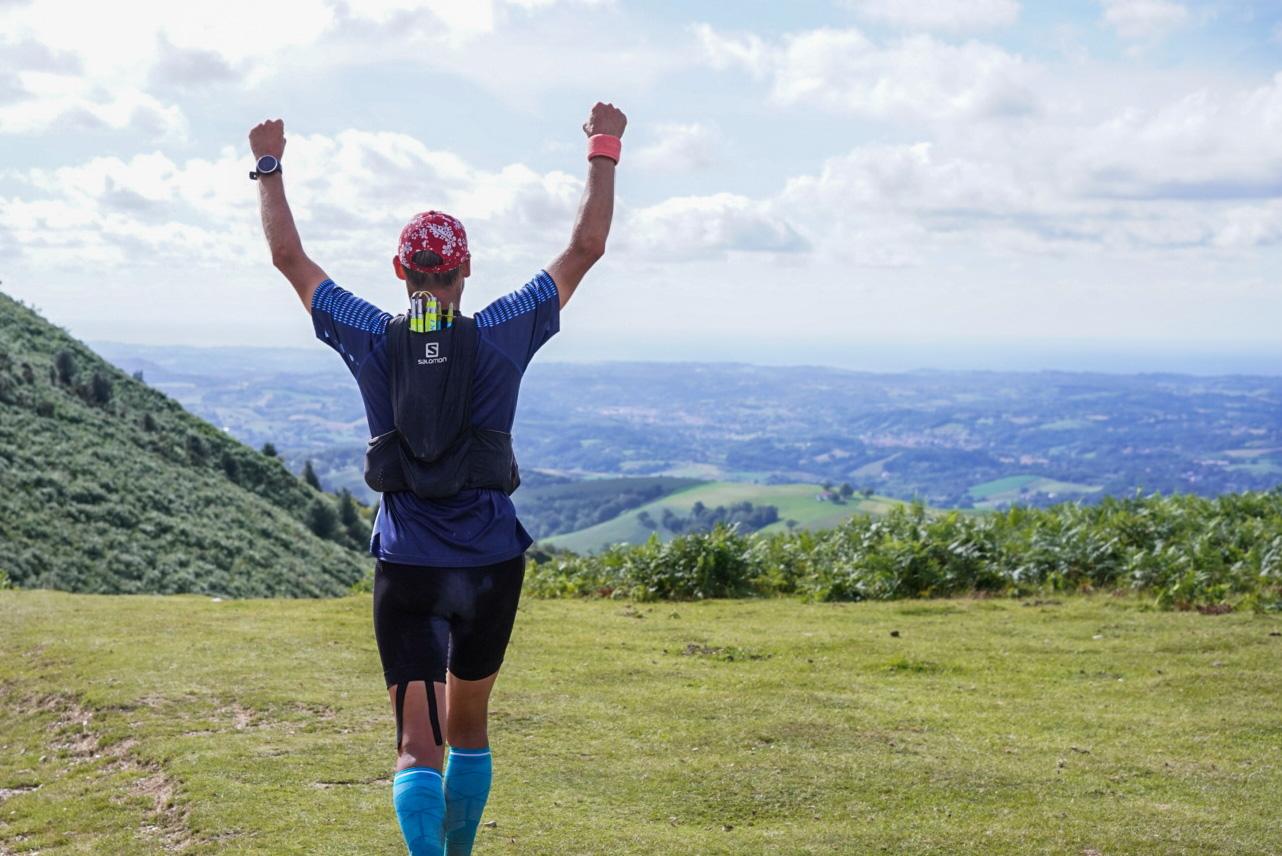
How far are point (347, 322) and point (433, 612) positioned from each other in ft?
3.80

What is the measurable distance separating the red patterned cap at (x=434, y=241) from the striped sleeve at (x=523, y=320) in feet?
0.77

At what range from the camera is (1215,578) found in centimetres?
1391

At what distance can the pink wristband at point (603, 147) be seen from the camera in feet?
17.1

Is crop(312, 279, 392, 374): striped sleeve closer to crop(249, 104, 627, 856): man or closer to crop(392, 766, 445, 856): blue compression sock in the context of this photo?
crop(249, 104, 627, 856): man

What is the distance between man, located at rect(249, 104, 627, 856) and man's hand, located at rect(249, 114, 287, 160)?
2.55 feet

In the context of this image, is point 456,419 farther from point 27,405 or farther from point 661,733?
point 27,405

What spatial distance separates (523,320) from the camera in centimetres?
477

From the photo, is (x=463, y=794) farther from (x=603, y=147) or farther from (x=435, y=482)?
(x=603, y=147)

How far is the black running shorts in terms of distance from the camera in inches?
182

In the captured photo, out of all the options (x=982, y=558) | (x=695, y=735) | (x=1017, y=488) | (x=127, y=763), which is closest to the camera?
(x=127, y=763)

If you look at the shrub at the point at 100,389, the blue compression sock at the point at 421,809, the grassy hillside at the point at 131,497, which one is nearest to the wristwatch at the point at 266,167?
the blue compression sock at the point at 421,809

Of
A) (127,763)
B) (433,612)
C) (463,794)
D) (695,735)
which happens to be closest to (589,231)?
(433,612)

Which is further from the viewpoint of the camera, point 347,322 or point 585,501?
point 585,501

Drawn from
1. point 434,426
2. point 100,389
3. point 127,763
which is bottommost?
point 127,763
